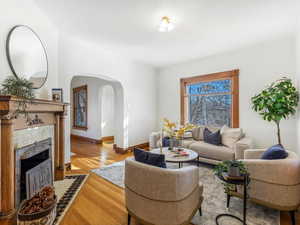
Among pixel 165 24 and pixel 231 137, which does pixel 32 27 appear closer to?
pixel 165 24

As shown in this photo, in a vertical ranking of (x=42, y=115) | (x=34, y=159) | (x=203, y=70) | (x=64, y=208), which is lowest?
(x=64, y=208)

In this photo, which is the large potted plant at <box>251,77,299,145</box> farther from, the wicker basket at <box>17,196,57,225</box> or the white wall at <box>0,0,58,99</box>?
the white wall at <box>0,0,58,99</box>

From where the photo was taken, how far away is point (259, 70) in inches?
144

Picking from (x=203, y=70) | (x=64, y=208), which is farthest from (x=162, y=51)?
(x=64, y=208)

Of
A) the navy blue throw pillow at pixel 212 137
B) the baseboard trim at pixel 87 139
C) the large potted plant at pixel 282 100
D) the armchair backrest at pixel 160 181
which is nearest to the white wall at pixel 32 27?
the armchair backrest at pixel 160 181

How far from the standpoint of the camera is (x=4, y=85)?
1677mm

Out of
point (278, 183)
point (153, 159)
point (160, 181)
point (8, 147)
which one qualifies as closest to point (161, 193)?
point (160, 181)

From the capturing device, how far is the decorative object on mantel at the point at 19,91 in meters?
1.69

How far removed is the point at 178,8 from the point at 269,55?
2651mm

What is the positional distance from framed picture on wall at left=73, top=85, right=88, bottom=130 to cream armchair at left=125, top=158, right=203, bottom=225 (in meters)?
5.73

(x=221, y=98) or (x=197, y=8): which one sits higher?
(x=197, y=8)

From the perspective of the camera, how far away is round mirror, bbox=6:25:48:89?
186cm

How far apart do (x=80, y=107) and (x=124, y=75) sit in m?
3.36

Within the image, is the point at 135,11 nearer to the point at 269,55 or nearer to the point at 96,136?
the point at 269,55
